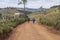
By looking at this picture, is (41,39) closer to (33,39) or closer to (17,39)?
(33,39)

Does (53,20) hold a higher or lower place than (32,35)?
lower

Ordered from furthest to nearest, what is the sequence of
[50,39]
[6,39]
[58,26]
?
1. [58,26]
2. [6,39]
3. [50,39]

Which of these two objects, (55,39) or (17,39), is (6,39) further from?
(55,39)

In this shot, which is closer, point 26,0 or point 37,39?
point 37,39

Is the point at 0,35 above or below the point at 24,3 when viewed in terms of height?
above

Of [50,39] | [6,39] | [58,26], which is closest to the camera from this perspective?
[50,39]

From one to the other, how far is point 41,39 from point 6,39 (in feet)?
11.5

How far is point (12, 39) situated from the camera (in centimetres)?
2008

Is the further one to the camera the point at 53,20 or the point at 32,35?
the point at 53,20

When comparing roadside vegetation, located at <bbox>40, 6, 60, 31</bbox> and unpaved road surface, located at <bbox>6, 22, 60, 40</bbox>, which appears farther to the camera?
roadside vegetation, located at <bbox>40, 6, 60, 31</bbox>

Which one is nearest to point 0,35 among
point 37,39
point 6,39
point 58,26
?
point 6,39

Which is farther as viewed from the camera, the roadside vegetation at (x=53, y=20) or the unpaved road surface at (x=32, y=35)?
Answer: the roadside vegetation at (x=53, y=20)

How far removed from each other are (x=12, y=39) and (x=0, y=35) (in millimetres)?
1217

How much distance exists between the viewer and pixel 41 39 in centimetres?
1919
